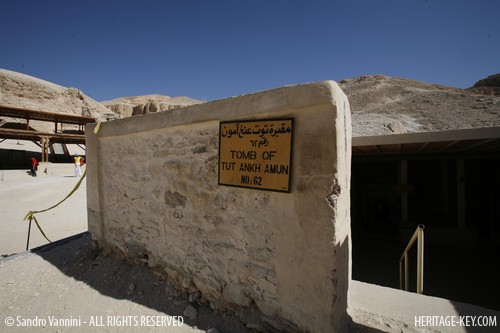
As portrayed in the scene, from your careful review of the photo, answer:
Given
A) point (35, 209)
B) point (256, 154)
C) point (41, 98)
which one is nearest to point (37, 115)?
point (35, 209)

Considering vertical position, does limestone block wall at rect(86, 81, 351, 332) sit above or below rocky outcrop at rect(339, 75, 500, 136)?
below

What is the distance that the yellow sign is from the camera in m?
2.02

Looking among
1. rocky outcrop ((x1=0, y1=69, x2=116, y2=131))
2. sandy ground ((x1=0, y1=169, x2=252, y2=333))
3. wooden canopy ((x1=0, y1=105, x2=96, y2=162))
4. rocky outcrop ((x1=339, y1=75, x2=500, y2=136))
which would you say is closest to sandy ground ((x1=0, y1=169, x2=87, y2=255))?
sandy ground ((x1=0, y1=169, x2=252, y2=333))

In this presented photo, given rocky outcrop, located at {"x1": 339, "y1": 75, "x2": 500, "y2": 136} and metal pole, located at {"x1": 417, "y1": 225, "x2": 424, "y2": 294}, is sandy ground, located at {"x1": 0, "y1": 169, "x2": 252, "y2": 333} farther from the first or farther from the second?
rocky outcrop, located at {"x1": 339, "y1": 75, "x2": 500, "y2": 136}

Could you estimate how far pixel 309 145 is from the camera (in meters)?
1.91

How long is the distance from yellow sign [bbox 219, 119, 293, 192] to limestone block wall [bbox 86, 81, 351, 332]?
0.07m

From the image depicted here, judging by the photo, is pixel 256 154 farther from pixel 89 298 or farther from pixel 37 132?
pixel 37 132

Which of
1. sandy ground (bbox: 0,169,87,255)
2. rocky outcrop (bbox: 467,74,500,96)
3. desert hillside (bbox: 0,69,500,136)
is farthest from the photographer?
rocky outcrop (bbox: 467,74,500,96)

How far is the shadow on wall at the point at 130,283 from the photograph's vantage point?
245 centimetres

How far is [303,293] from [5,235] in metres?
8.47

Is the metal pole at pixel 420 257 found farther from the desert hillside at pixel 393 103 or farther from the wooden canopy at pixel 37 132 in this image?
the wooden canopy at pixel 37 132

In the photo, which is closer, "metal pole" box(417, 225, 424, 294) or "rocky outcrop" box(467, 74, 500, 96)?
"metal pole" box(417, 225, 424, 294)

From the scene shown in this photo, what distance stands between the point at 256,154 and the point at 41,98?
37.3m

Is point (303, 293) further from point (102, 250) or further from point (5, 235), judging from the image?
point (5, 235)
